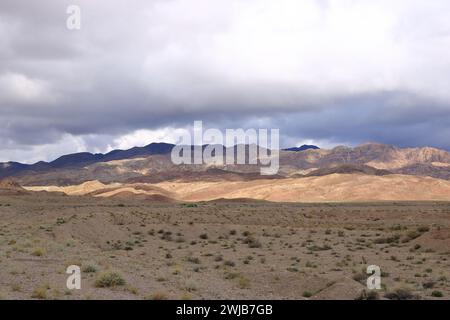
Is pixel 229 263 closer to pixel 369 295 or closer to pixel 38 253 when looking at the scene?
pixel 38 253

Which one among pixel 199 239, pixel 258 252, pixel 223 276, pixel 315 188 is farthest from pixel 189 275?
pixel 315 188

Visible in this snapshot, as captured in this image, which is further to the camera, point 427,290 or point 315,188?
point 315,188

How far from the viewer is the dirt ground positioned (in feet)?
59.9

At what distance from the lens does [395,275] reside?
78.3 feet

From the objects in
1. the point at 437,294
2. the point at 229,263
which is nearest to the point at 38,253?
the point at 229,263

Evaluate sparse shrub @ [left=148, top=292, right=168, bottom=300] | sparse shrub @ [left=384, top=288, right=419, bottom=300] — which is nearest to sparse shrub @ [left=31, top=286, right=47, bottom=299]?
sparse shrub @ [left=148, top=292, right=168, bottom=300]

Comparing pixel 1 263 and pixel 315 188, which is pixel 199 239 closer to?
pixel 1 263

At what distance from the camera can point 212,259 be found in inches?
1133

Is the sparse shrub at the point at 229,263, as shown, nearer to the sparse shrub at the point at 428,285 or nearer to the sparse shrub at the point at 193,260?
the sparse shrub at the point at 193,260

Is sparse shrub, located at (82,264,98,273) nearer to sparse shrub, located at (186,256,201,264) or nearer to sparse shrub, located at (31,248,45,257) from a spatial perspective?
sparse shrub, located at (31,248,45,257)
